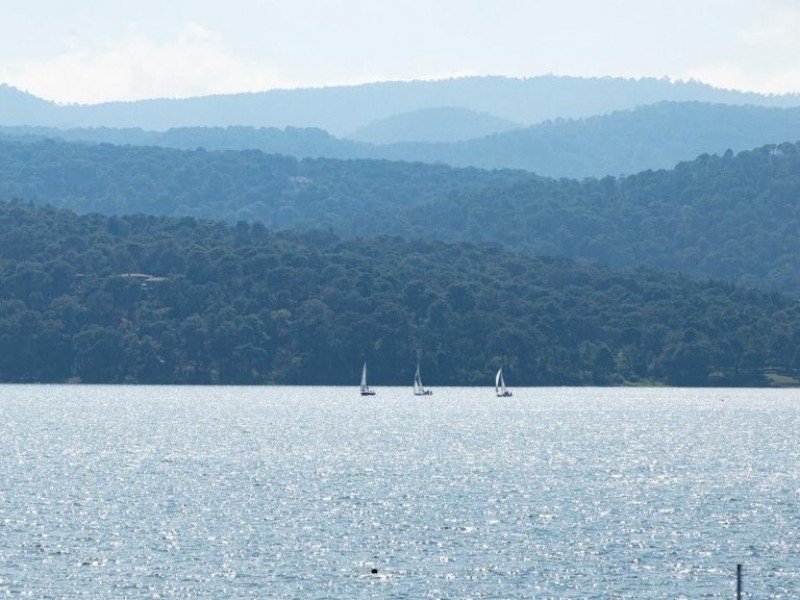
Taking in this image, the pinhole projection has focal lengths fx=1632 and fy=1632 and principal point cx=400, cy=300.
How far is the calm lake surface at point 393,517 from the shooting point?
73000mm

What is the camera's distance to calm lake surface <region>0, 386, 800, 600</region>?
7300 cm

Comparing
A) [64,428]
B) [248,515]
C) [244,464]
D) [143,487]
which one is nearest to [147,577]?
[248,515]

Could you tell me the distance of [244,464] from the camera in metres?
129

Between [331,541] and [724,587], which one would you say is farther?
[331,541]

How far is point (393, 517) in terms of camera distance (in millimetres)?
93938

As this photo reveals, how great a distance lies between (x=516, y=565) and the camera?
3049 inches

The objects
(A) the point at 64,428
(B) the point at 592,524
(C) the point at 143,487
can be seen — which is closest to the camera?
(B) the point at 592,524

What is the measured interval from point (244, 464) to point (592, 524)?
43.9 meters

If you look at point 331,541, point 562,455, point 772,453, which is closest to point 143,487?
point 331,541

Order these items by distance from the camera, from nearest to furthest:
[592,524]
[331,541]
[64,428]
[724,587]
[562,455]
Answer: [724,587] < [331,541] < [592,524] < [562,455] < [64,428]

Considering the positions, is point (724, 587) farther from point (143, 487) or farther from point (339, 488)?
point (143, 487)

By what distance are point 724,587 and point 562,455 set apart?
6988 cm

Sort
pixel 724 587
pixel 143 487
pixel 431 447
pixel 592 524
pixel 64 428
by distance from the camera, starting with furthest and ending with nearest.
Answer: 1. pixel 64 428
2. pixel 431 447
3. pixel 143 487
4. pixel 592 524
5. pixel 724 587

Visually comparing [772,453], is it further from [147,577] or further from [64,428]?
[147,577]
